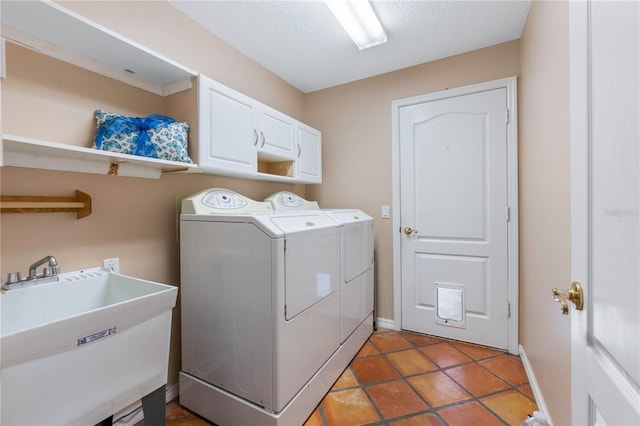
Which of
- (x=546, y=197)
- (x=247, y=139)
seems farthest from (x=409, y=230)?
(x=247, y=139)

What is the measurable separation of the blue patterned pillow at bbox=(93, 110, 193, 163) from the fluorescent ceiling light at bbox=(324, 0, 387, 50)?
→ 1202 millimetres

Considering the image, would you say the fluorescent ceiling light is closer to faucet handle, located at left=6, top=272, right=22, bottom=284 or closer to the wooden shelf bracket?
the wooden shelf bracket

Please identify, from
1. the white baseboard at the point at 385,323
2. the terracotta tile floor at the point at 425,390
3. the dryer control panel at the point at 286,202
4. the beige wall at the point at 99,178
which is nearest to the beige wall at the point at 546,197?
the terracotta tile floor at the point at 425,390

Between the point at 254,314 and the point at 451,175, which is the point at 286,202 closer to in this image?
the point at 254,314

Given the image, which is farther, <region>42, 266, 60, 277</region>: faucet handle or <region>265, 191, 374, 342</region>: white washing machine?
<region>265, 191, 374, 342</region>: white washing machine

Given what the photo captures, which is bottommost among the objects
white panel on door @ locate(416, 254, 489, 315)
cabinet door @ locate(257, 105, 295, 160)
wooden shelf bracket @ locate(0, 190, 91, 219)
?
white panel on door @ locate(416, 254, 489, 315)

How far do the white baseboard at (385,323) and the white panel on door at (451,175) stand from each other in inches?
37.4

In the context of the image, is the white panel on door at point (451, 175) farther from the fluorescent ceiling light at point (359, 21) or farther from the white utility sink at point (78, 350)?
the white utility sink at point (78, 350)

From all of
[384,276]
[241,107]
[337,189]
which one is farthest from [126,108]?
[384,276]

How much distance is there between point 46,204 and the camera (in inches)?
46.9

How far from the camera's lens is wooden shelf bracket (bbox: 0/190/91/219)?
111 cm

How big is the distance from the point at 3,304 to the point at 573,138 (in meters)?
2.01

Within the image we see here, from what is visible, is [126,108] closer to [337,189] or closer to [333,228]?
[333,228]

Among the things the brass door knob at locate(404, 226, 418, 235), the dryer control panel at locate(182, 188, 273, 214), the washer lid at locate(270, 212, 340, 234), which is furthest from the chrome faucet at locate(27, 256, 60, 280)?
the brass door knob at locate(404, 226, 418, 235)
